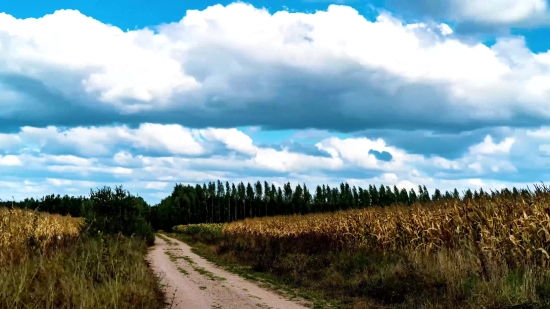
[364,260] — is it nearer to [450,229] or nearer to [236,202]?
[450,229]

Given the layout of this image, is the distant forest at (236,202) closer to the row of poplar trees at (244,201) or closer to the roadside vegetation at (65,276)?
the row of poplar trees at (244,201)

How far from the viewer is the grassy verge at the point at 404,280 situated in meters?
10.1

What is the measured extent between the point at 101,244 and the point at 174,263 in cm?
1215

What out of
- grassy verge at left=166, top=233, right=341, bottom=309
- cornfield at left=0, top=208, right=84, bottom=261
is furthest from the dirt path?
cornfield at left=0, top=208, right=84, bottom=261

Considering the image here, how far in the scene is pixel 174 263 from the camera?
83.0 ft

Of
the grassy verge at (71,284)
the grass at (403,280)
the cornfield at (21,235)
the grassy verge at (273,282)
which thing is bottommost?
the grassy verge at (273,282)

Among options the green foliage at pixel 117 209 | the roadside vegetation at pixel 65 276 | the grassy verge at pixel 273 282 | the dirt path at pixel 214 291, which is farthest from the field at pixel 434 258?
the green foliage at pixel 117 209

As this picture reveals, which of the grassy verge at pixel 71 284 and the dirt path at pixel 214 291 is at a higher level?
the grassy verge at pixel 71 284

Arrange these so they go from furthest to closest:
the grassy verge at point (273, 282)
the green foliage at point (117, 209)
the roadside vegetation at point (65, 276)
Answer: the green foliage at point (117, 209) → the grassy verge at point (273, 282) → the roadside vegetation at point (65, 276)

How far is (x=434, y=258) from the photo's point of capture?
48.6ft

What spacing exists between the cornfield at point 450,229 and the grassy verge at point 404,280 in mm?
712

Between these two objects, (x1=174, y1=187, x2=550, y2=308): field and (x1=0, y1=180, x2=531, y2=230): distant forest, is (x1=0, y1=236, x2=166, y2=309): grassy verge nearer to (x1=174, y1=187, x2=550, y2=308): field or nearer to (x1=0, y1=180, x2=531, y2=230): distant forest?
(x1=174, y1=187, x2=550, y2=308): field

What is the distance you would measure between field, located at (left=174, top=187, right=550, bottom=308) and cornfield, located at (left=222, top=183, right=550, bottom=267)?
0.09 ft

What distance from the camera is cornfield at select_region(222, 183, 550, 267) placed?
1262 centimetres
